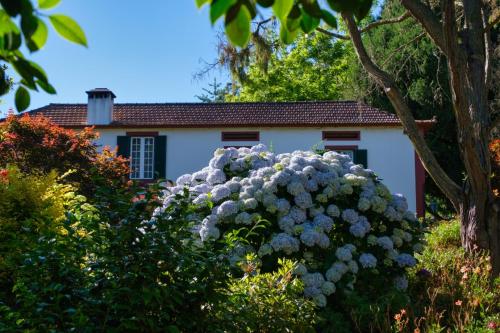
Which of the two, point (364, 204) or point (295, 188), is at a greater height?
point (295, 188)

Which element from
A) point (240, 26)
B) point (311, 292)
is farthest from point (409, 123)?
point (240, 26)

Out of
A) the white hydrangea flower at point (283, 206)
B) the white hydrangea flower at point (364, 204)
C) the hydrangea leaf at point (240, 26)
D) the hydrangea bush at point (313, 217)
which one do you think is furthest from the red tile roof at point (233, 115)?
the hydrangea leaf at point (240, 26)

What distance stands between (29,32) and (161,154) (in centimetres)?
1928

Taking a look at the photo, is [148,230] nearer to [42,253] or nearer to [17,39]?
[42,253]

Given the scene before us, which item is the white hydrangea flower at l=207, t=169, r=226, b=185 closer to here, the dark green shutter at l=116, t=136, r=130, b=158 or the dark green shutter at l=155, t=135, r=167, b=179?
the dark green shutter at l=155, t=135, r=167, b=179

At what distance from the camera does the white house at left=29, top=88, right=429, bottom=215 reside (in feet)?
65.6

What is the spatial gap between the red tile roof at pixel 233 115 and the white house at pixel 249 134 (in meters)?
0.03

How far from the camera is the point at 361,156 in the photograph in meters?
Answer: 20.0

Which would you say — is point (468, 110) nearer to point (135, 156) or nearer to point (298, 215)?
point (298, 215)

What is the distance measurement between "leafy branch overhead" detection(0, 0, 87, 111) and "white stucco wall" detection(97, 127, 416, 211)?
18.7 m

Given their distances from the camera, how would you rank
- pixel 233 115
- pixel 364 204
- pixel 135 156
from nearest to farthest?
pixel 364 204 < pixel 135 156 < pixel 233 115

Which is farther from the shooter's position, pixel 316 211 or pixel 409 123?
pixel 409 123

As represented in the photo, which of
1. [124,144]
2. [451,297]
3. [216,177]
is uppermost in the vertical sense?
[124,144]

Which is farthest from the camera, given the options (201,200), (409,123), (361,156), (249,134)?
(249,134)
